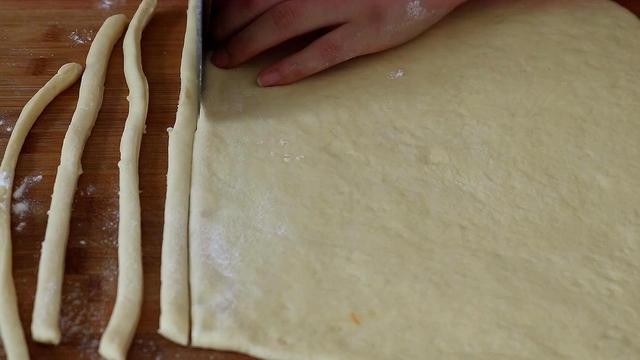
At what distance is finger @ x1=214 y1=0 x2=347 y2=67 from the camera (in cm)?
156

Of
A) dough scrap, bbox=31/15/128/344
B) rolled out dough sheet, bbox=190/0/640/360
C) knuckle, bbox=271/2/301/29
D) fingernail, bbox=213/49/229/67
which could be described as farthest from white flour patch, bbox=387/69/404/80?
dough scrap, bbox=31/15/128/344

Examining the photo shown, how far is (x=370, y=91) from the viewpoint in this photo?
1.55 m

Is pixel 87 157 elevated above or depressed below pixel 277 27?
below

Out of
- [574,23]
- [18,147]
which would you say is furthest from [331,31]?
[18,147]

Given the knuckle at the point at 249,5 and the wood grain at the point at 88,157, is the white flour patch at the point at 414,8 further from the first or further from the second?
the wood grain at the point at 88,157

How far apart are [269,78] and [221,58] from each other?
125 millimetres

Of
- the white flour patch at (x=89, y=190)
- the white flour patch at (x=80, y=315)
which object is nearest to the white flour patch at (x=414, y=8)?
the white flour patch at (x=89, y=190)

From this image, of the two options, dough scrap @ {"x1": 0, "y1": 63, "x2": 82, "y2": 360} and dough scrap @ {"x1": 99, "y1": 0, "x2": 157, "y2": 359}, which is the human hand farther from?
dough scrap @ {"x1": 0, "y1": 63, "x2": 82, "y2": 360}

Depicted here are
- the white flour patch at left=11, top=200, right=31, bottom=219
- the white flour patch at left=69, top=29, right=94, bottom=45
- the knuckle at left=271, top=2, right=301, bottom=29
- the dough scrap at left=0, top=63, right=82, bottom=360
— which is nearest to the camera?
the dough scrap at left=0, top=63, right=82, bottom=360

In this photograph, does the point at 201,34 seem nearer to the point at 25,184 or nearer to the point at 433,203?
the point at 25,184

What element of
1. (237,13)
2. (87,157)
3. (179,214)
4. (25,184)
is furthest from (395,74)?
(25,184)

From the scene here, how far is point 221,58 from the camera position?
1585 mm

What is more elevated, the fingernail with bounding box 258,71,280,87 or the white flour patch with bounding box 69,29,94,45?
the white flour patch with bounding box 69,29,94,45

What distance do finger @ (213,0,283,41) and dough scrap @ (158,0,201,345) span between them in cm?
8
